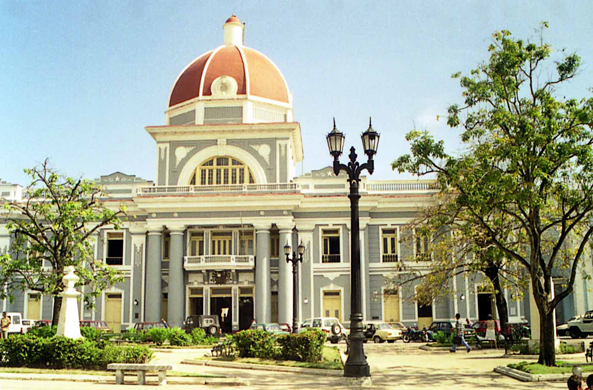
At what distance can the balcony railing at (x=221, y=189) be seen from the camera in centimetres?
3931

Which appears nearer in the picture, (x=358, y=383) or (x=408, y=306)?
(x=358, y=383)

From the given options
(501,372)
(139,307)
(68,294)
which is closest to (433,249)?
(501,372)

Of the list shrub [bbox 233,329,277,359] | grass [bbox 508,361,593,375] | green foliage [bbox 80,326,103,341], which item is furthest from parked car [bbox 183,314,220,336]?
grass [bbox 508,361,593,375]

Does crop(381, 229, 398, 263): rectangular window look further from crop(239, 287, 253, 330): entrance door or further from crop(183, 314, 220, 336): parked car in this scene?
crop(183, 314, 220, 336): parked car

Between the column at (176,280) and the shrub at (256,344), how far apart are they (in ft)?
57.2

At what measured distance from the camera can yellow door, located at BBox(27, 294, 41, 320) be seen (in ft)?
133

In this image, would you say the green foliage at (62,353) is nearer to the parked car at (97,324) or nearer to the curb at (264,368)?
the curb at (264,368)

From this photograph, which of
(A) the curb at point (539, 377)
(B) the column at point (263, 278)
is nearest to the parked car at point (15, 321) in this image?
(B) the column at point (263, 278)

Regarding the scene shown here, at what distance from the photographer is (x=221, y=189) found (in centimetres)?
3981

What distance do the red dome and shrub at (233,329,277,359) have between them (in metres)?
24.1

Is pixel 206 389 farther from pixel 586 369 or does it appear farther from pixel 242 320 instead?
pixel 242 320

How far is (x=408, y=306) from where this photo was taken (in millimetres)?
39562

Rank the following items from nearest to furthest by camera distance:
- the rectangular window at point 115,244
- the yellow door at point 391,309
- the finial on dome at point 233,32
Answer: the yellow door at point 391,309 → the rectangular window at point 115,244 → the finial on dome at point 233,32

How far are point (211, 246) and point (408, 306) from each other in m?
13.0
